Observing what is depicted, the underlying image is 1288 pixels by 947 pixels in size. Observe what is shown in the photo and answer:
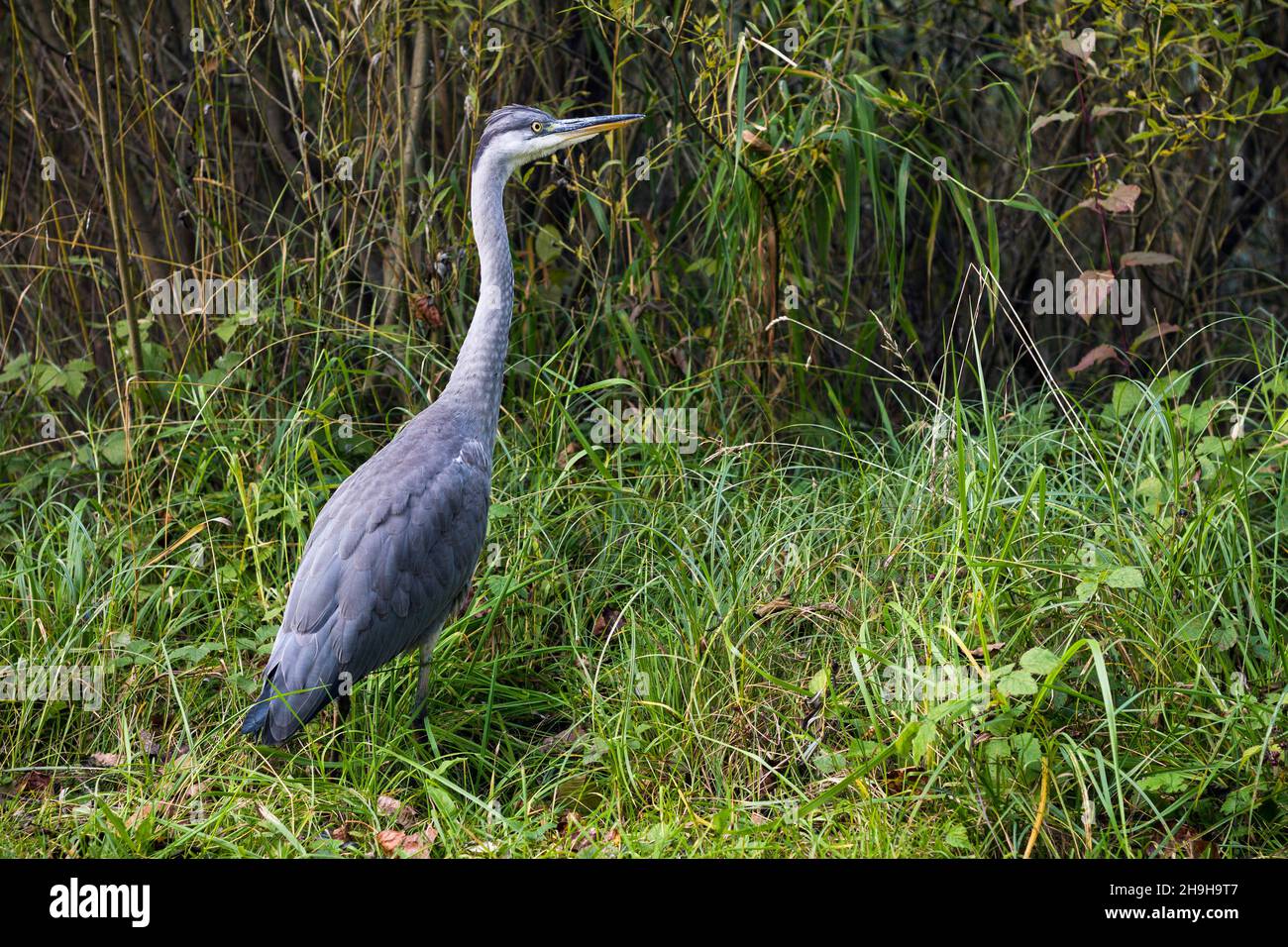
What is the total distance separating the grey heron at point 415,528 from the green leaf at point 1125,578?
6.62ft

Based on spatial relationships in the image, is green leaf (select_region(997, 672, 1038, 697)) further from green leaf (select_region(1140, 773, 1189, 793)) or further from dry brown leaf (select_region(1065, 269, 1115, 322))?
dry brown leaf (select_region(1065, 269, 1115, 322))

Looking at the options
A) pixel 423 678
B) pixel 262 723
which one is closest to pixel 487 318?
pixel 423 678

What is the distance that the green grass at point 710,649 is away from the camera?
11.1 feet

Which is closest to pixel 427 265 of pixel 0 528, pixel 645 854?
pixel 0 528

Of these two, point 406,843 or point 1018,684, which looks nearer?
point 1018,684

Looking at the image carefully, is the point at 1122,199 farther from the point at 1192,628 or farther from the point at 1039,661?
the point at 1039,661

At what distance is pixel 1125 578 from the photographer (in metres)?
3.47

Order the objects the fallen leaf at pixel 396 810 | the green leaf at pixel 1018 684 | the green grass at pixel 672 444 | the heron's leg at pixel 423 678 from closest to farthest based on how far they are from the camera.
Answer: the green leaf at pixel 1018 684
the green grass at pixel 672 444
the fallen leaf at pixel 396 810
the heron's leg at pixel 423 678

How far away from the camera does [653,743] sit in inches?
147

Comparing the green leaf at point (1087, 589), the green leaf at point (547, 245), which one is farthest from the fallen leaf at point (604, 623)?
the green leaf at point (547, 245)

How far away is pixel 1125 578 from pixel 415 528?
2144mm

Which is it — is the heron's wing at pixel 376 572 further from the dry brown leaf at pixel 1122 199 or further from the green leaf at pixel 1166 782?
the dry brown leaf at pixel 1122 199
